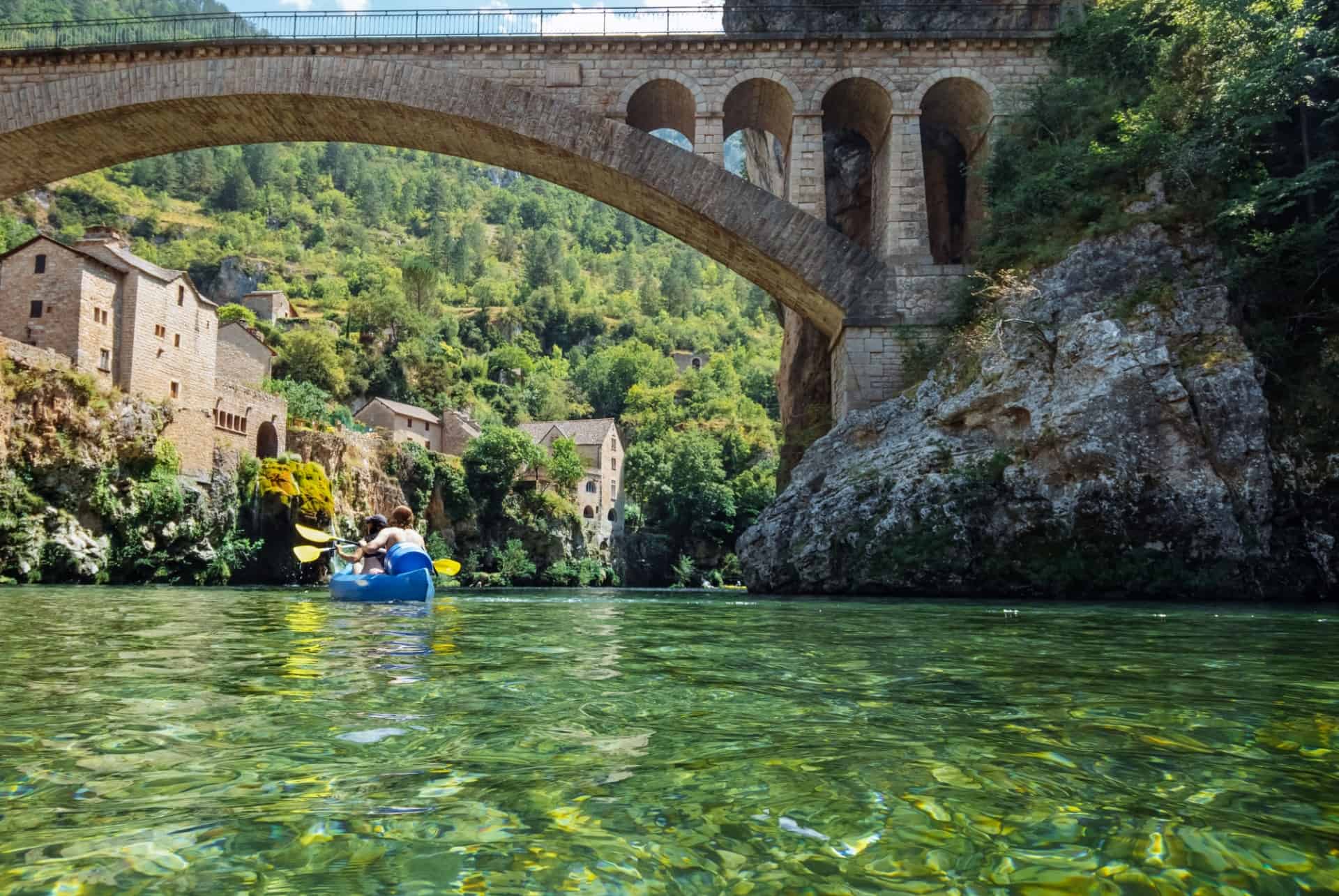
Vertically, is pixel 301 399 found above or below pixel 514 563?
above

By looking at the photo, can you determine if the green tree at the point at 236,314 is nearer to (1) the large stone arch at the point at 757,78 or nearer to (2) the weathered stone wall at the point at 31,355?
(2) the weathered stone wall at the point at 31,355

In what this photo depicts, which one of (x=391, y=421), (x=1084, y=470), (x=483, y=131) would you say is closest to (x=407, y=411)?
(x=391, y=421)

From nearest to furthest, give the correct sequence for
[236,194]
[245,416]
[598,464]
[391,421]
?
[245,416]
[391,421]
[598,464]
[236,194]

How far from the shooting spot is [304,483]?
1296 inches

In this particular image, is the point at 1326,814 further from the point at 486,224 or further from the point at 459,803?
the point at 486,224

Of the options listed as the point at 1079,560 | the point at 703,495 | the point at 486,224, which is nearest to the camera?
the point at 1079,560

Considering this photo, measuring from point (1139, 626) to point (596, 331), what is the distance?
103 meters

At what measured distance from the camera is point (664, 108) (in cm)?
2098

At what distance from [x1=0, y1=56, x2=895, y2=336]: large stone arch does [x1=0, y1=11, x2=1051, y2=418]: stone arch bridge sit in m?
0.04

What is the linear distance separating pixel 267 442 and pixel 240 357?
672cm

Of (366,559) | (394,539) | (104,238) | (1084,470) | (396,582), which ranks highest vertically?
(104,238)

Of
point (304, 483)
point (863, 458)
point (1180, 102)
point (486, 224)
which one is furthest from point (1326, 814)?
point (486, 224)

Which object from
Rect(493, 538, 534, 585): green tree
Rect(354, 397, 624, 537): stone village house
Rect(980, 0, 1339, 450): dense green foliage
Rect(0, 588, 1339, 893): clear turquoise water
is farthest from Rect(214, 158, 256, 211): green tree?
Rect(0, 588, 1339, 893): clear turquoise water

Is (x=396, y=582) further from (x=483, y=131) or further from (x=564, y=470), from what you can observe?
(x=564, y=470)
